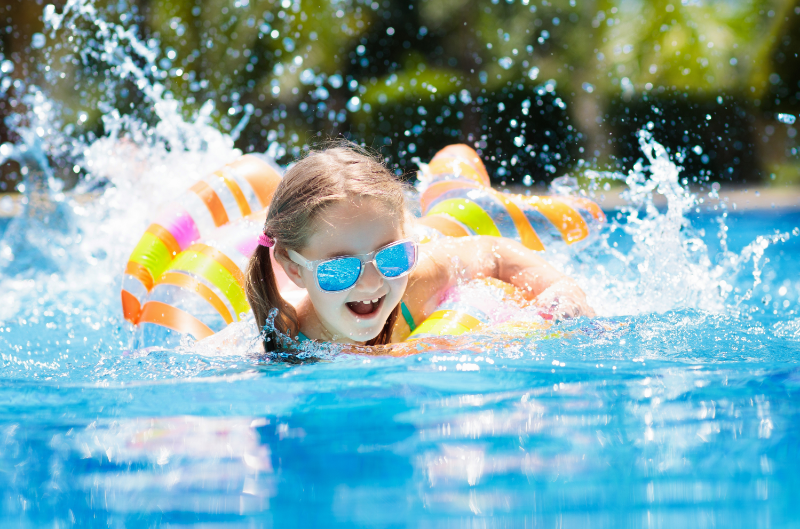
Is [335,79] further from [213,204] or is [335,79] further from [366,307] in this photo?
[366,307]

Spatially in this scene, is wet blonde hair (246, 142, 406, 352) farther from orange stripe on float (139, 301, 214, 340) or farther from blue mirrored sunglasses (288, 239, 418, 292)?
orange stripe on float (139, 301, 214, 340)

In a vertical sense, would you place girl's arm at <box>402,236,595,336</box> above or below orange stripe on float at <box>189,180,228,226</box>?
below

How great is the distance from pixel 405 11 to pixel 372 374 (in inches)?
553

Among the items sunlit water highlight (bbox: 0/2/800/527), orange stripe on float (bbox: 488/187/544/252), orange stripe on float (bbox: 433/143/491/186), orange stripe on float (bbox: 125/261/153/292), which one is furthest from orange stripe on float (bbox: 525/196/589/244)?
orange stripe on float (bbox: 125/261/153/292)

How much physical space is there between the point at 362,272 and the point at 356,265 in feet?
0.12

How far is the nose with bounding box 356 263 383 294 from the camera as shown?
2711mm

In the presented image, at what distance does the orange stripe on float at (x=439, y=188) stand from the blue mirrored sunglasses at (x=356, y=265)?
166 centimetres

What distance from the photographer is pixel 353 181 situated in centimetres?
274

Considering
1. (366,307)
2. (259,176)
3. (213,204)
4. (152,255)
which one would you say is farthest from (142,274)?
(366,307)

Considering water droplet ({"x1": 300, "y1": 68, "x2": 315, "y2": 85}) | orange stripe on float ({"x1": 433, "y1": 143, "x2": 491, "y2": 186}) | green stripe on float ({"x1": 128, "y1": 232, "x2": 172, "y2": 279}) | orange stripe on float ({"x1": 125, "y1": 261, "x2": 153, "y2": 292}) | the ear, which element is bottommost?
the ear

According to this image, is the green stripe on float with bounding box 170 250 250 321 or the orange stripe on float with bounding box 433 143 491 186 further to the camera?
the orange stripe on float with bounding box 433 143 491 186

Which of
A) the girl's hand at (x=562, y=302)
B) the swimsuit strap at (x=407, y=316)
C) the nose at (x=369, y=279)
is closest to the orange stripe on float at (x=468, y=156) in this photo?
the girl's hand at (x=562, y=302)

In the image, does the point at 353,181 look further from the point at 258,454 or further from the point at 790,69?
the point at 790,69

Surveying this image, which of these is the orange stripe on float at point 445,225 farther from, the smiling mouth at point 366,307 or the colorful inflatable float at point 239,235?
the smiling mouth at point 366,307
